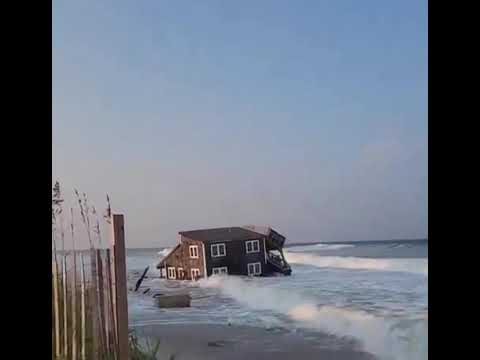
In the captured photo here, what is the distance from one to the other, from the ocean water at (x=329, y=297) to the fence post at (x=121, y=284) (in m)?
0.02

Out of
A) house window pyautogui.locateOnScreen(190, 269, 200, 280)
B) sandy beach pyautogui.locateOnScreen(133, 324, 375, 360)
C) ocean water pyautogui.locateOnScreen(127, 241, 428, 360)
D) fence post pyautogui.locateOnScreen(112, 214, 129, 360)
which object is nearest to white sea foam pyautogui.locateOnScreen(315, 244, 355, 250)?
ocean water pyautogui.locateOnScreen(127, 241, 428, 360)

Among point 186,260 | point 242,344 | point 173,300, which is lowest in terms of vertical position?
point 242,344

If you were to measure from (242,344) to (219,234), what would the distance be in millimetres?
294

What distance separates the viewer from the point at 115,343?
57.1 inches

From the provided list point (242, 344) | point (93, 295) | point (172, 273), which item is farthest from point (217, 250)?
point (93, 295)

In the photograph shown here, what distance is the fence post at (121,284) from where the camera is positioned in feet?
4.75

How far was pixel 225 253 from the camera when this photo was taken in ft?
4.88

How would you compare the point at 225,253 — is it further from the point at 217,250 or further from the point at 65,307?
the point at 65,307

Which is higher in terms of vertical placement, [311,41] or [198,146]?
[311,41]

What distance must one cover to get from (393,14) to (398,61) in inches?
5.0
